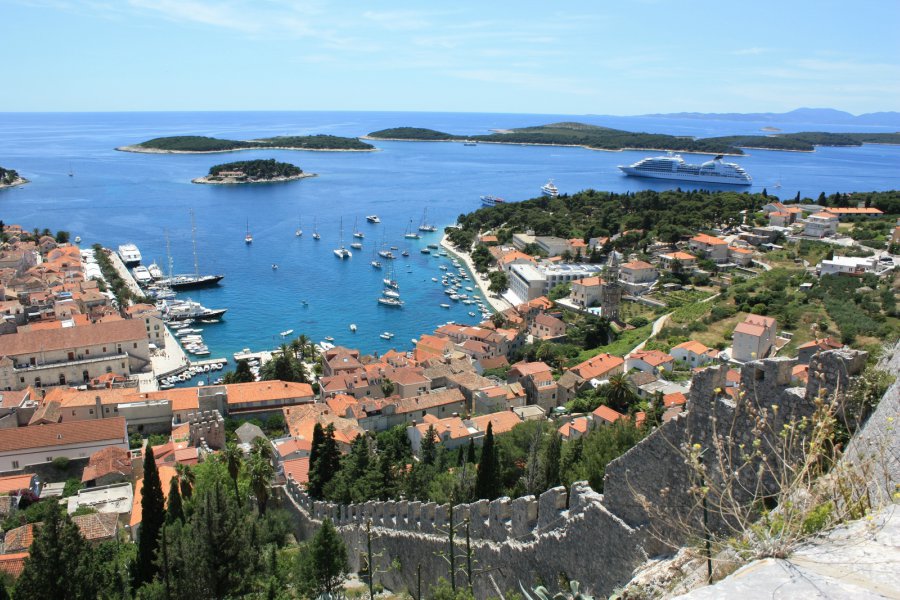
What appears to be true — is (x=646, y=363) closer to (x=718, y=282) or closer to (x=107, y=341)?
(x=718, y=282)

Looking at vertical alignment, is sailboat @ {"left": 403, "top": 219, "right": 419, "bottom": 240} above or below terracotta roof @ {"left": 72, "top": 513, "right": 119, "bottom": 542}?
above

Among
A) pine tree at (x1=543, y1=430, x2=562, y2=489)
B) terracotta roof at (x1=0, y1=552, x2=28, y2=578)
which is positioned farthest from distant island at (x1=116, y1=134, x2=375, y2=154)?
pine tree at (x1=543, y1=430, x2=562, y2=489)

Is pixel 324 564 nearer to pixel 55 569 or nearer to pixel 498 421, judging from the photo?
pixel 55 569

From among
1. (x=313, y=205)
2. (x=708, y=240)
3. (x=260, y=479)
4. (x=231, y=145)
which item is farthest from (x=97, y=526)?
(x=231, y=145)

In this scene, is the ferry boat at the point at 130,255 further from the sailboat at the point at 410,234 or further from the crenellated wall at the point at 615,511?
the crenellated wall at the point at 615,511

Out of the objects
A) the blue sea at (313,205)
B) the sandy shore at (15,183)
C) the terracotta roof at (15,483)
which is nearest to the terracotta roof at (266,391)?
the terracotta roof at (15,483)

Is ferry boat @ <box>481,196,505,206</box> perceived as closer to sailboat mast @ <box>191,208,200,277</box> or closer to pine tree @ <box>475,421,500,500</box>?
sailboat mast @ <box>191,208,200,277</box>
